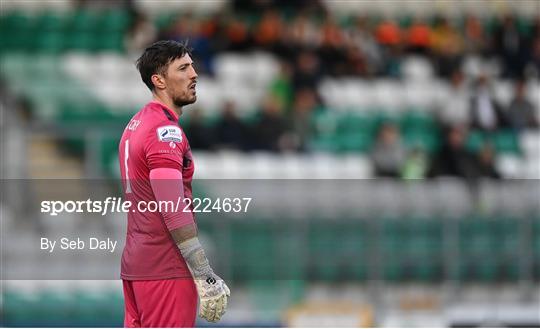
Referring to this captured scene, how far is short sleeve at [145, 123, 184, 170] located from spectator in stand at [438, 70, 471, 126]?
1000cm

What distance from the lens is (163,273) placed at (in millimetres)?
5688

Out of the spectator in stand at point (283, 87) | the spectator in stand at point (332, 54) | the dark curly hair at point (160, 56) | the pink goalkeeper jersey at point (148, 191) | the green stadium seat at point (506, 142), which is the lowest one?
the pink goalkeeper jersey at point (148, 191)

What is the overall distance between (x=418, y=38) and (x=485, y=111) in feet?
7.52

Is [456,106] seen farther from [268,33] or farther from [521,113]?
[268,33]

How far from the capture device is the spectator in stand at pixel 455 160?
14023mm

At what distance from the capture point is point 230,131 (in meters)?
14.3

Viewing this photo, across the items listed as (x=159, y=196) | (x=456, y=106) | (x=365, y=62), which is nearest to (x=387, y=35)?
(x=365, y=62)

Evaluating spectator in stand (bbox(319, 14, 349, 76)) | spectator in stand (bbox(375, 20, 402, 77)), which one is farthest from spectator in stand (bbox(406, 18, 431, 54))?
spectator in stand (bbox(319, 14, 349, 76))

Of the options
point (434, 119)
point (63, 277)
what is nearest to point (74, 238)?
point (63, 277)

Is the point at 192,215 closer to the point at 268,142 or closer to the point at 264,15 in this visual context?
the point at 268,142

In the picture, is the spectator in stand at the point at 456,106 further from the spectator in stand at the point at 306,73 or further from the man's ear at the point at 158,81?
the man's ear at the point at 158,81

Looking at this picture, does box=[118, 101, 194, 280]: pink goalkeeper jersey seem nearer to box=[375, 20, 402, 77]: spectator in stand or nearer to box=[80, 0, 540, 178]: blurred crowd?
box=[80, 0, 540, 178]: blurred crowd

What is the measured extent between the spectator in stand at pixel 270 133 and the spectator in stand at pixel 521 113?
305 cm

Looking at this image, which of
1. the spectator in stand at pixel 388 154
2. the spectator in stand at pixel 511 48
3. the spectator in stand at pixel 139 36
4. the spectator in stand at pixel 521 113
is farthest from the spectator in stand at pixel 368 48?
the spectator in stand at pixel 388 154
